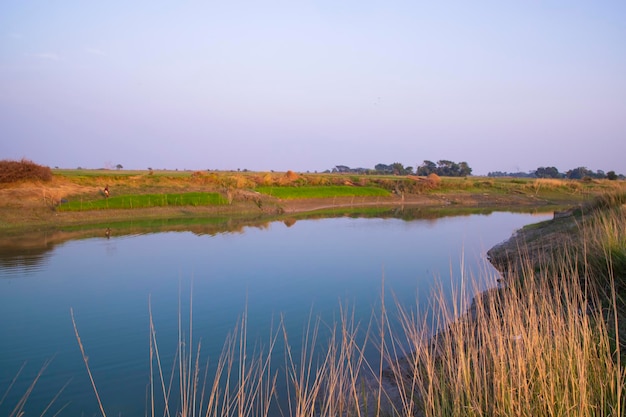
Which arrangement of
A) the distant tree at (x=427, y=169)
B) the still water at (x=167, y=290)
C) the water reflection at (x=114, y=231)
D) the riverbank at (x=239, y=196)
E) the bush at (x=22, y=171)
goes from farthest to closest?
the distant tree at (x=427, y=169) → the bush at (x=22, y=171) → the riverbank at (x=239, y=196) → the water reflection at (x=114, y=231) → the still water at (x=167, y=290)

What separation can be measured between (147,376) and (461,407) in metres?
4.93

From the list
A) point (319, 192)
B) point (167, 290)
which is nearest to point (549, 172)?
point (319, 192)

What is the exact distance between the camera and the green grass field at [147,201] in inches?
1064

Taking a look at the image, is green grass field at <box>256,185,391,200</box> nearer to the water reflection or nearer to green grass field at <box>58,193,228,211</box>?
the water reflection

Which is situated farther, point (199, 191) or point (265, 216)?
point (199, 191)

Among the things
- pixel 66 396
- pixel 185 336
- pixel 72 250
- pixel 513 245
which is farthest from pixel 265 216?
pixel 66 396

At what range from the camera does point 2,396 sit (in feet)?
22.0

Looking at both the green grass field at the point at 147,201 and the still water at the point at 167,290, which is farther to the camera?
the green grass field at the point at 147,201

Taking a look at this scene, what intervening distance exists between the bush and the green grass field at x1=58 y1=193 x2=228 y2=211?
3.24 metres

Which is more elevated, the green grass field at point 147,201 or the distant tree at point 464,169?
the distant tree at point 464,169

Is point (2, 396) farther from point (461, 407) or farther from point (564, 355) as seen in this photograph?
point (564, 355)

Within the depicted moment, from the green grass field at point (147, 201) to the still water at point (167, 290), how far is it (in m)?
Result: 6.41

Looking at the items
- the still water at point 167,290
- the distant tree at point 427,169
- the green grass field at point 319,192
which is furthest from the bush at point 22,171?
the distant tree at point 427,169

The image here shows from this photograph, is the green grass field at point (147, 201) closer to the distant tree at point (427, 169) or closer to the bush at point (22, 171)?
the bush at point (22, 171)
